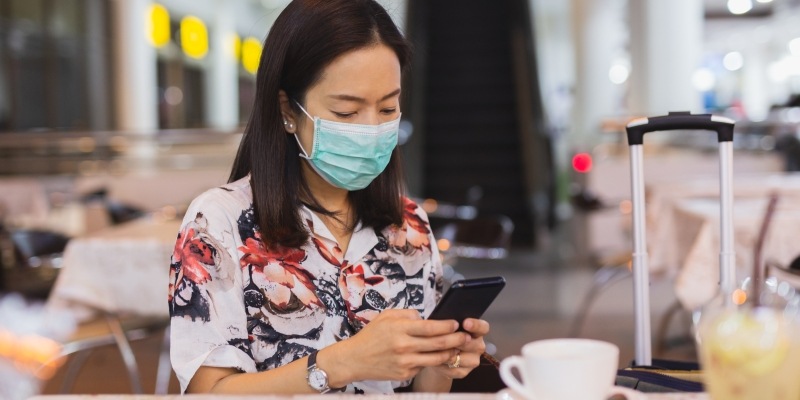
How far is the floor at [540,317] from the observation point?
171 inches

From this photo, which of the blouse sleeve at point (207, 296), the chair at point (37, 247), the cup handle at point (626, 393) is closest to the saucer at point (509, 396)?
the cup handle at point (626, 393)

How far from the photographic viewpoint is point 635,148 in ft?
5.10

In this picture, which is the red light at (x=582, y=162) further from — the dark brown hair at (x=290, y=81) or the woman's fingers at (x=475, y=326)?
the woman's fingers at (x=475, y=326)

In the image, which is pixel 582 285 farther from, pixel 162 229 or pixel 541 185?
pixel 162 229

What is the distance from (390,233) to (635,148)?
472 millimetres

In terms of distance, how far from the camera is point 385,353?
117 centimetres

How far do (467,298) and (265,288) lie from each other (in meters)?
0.44

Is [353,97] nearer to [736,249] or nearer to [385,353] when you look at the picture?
[385,353]

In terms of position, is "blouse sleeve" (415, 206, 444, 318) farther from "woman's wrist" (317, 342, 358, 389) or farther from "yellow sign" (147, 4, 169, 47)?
"yellow sign" (147, 4, 169, 47)

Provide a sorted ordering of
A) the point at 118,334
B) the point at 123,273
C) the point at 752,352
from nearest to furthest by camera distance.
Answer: the point at 752,352
the point at 118,334
the point at 123,273

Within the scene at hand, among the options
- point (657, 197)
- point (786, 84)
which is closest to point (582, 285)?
point (657, 197)

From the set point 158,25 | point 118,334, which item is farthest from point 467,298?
point 158,25

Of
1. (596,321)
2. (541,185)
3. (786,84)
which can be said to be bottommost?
(596,321)

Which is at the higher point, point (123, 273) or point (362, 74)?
point (362, 74)
